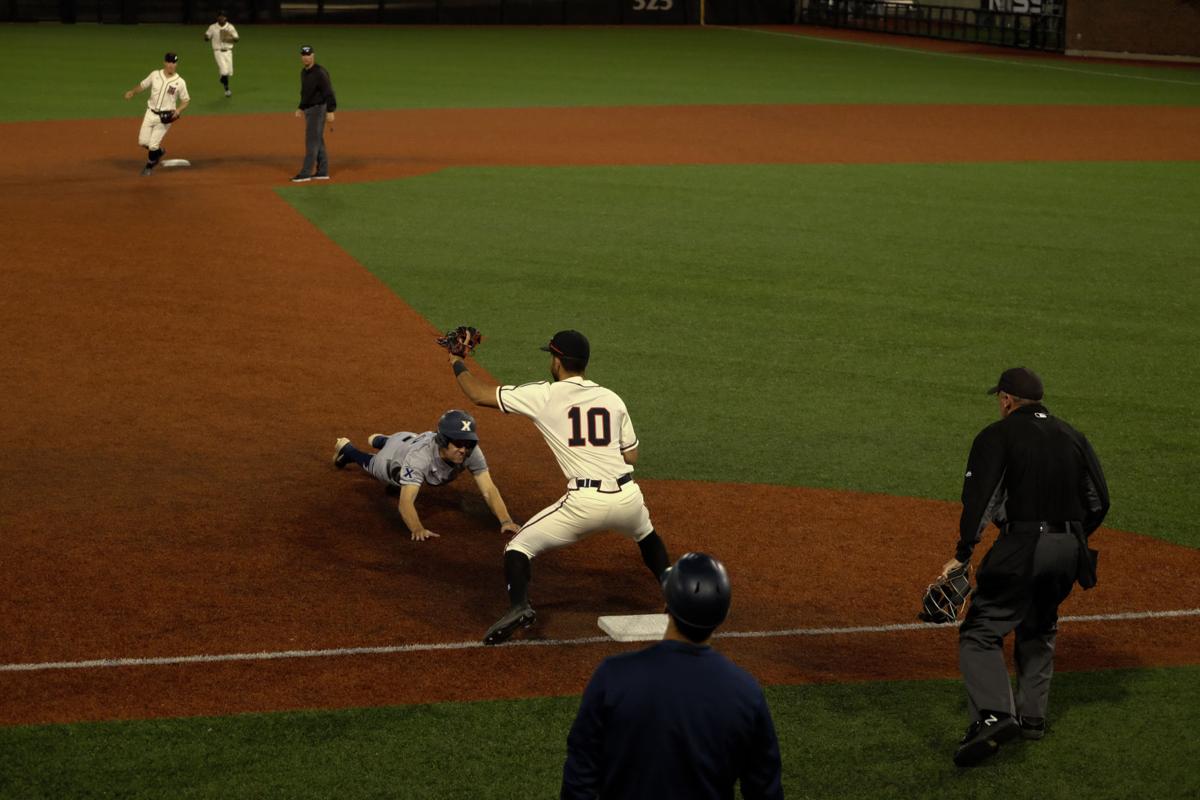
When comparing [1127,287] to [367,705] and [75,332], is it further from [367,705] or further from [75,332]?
[367,705]

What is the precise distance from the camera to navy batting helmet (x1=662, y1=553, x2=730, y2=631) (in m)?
4.32

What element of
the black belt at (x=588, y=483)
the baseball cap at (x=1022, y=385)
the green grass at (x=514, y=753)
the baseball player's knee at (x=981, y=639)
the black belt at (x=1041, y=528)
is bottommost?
the green grass at (x=514, y=753)

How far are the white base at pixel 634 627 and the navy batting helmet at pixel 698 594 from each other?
3613 mm

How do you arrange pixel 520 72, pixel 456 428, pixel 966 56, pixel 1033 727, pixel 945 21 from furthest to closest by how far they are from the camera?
1. pixel 945 21
2. pixel 966 56
3. pixel 520 72
4. pixel 456 428
5. pixel 1033 727

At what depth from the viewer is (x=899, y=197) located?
22.6 m

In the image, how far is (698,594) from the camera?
4.32m

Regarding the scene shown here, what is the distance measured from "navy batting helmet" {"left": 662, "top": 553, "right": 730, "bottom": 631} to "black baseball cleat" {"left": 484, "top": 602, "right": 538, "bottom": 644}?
343 centimetres

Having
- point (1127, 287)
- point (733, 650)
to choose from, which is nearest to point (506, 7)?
point (1127, 287)

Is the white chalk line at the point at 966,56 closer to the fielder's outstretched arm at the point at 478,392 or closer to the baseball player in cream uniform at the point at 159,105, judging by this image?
the baseball player in cream uniform at the point at 159,105

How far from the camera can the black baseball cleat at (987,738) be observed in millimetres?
6652

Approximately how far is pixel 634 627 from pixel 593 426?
1165 mm

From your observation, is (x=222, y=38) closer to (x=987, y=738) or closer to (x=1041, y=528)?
(x=1041, y=528)

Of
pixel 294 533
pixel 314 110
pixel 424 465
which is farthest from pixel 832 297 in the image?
pixel 314 110

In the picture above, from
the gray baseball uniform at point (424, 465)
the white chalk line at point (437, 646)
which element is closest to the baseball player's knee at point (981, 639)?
the white chalk line at point (437, 646)
